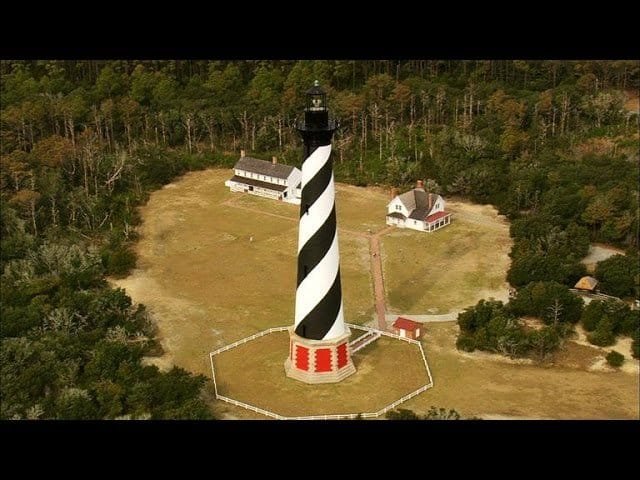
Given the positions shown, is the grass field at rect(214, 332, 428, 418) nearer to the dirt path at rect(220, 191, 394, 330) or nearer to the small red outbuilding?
the small red outbuilding

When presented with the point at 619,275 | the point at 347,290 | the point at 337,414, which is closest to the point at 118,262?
the point at 347,290

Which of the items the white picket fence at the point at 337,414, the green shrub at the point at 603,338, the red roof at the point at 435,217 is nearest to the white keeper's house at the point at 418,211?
the red roof at the point at 435,217

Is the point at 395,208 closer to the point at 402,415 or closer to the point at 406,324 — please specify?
the point at 406,324

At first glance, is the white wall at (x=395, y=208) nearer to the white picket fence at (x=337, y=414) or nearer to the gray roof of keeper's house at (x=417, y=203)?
the gray roof of keeper's house at (x=417, y=203)

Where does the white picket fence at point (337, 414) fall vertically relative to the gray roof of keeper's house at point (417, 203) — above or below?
below

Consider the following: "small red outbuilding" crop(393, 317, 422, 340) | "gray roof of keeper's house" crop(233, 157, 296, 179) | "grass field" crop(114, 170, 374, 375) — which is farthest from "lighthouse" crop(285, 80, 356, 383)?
"gray roof of keeper's house" crop(233, 157, 296, 179)

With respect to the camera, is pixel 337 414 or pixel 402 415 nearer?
pixel 402 415

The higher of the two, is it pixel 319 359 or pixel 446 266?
pixel 319 359

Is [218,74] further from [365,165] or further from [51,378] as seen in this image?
[51,378]
